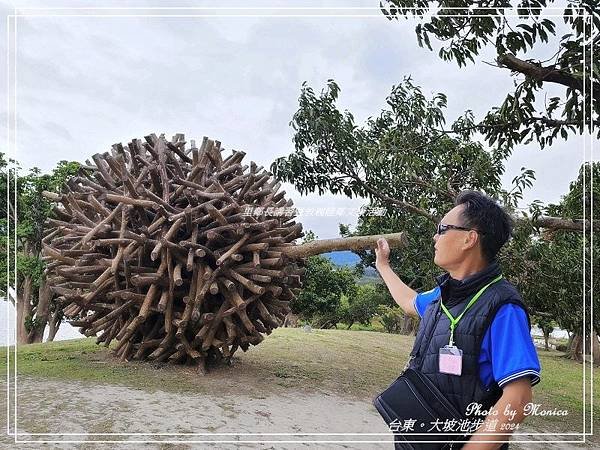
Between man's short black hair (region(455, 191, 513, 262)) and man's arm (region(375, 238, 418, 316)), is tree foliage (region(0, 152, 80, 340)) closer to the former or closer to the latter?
man's arm (region(375, 238, 418, 316))

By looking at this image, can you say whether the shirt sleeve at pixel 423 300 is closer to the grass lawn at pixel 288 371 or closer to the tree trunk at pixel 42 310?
the grass lawn at pixel 288 371

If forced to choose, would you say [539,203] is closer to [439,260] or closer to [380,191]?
[380,191]

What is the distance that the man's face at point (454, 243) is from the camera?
5.58 feet

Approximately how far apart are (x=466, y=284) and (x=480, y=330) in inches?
6.3

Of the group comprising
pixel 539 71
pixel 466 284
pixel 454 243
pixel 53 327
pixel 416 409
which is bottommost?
pixel 53 327

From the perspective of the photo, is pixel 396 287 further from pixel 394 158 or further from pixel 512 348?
pixel 394 158

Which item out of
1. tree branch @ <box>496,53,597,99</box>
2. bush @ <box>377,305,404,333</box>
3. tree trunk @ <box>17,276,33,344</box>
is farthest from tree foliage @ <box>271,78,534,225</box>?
tree trunk @ <box>17,276,33,344</box>

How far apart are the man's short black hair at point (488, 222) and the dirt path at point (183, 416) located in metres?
2.33

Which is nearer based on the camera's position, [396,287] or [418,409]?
[418,409]

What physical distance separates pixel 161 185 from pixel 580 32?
3.95 meters

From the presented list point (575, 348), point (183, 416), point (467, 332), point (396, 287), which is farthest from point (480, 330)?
point (575, 348)

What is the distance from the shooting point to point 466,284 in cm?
165

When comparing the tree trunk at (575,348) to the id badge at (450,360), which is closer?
the id badge at (450,360)

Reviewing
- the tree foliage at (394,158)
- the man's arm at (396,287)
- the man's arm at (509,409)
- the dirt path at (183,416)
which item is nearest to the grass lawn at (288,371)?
the dirt path at (183,416)
